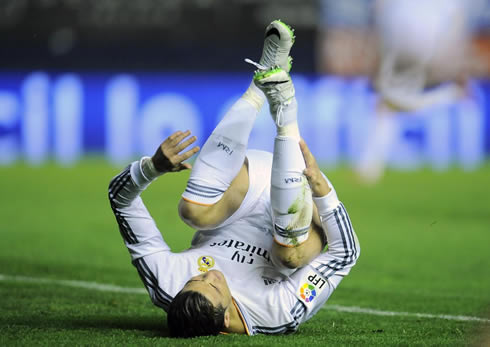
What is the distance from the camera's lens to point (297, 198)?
3.82 m

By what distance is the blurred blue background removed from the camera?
516 inches

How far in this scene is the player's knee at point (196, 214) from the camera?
4082mm

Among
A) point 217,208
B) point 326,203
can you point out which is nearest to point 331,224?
point 326,203

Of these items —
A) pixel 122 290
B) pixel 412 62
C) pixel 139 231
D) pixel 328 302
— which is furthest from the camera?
pixel 412 62

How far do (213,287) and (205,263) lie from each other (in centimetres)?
35

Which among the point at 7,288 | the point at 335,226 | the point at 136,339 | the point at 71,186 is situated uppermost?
the point at 335,226

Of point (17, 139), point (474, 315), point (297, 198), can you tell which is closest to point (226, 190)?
point (297, 198)

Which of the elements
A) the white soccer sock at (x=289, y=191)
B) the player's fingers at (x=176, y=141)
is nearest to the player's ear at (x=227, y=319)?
the white soccer sock at (x=289, y=191)

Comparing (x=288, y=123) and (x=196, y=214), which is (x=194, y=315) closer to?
(x=196, y=214)

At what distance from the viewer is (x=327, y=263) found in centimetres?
404

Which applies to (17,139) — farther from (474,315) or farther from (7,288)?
(474,315)

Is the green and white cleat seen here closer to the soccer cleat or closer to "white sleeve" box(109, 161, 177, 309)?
the soccer cleat

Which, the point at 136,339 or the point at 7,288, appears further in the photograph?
the point at 7,288

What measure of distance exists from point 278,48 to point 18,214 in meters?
6.88
